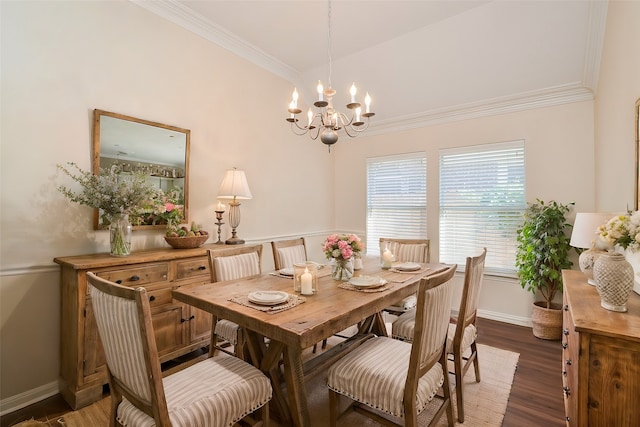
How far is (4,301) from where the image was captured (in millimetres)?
2160

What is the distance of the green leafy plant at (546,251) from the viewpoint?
3193 mm

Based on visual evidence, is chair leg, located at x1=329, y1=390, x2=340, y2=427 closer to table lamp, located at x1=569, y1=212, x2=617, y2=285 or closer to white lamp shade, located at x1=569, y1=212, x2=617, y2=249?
table lamp, located at x1=569, y1=212, x2=617, y2=285

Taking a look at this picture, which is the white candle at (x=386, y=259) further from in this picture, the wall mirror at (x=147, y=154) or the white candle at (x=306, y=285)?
the wall mirror at (x=147, y=154)

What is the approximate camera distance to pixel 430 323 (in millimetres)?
1543

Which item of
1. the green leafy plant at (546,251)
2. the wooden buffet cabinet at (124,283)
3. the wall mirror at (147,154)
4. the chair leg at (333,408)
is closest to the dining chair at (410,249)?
the green leafy plant at (546,251)

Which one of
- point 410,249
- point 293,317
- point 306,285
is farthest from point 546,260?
point 293,317

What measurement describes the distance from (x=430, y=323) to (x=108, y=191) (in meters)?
2.40

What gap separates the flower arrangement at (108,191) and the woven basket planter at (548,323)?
392 centimetres

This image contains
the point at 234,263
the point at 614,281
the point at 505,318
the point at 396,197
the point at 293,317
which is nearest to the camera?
the point at 614,281

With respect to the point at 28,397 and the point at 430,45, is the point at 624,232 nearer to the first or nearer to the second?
the point at 430,45

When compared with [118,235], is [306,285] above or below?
below

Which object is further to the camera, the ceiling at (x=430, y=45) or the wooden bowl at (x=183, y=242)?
the ceiling at (x=430, y=45)

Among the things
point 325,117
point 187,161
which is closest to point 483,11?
point 325,117

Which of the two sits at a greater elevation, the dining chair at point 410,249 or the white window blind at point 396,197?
the white window blind at point 396,197
